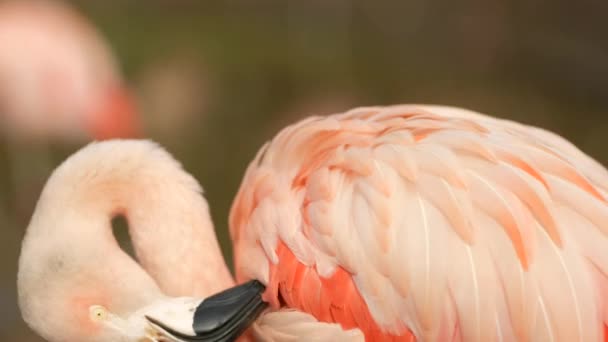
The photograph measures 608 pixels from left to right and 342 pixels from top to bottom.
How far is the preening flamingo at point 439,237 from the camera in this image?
2.18m

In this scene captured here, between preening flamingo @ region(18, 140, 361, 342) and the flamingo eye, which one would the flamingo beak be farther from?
the flamingo eye

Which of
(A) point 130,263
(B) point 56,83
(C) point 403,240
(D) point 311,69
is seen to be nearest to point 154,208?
(A) point 130,263

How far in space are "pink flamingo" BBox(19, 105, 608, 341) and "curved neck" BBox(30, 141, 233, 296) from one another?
1cm

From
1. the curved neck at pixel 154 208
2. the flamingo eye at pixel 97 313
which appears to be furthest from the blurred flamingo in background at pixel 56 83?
the flamingo eye at pixel 97 313

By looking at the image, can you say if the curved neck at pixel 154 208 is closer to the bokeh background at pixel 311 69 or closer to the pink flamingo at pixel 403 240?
the pink flamingo at pixel 403 240

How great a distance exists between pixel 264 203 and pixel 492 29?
5626 mm

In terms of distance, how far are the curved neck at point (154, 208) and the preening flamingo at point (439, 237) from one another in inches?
7.0

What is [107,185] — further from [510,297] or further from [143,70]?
[143,70]

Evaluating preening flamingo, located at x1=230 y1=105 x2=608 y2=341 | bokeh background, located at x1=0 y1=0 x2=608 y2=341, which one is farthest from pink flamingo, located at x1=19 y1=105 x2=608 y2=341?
bokeh background, located at x1=0 y1=0 x2=608 y2=341

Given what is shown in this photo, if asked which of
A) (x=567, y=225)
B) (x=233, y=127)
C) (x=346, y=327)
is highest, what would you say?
(x=567, y=225)

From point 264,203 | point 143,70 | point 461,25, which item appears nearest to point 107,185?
point 264,203

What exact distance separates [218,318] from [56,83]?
3.81 metres

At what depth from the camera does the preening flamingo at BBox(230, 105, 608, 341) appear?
2182mm

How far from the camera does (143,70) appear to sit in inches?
304
